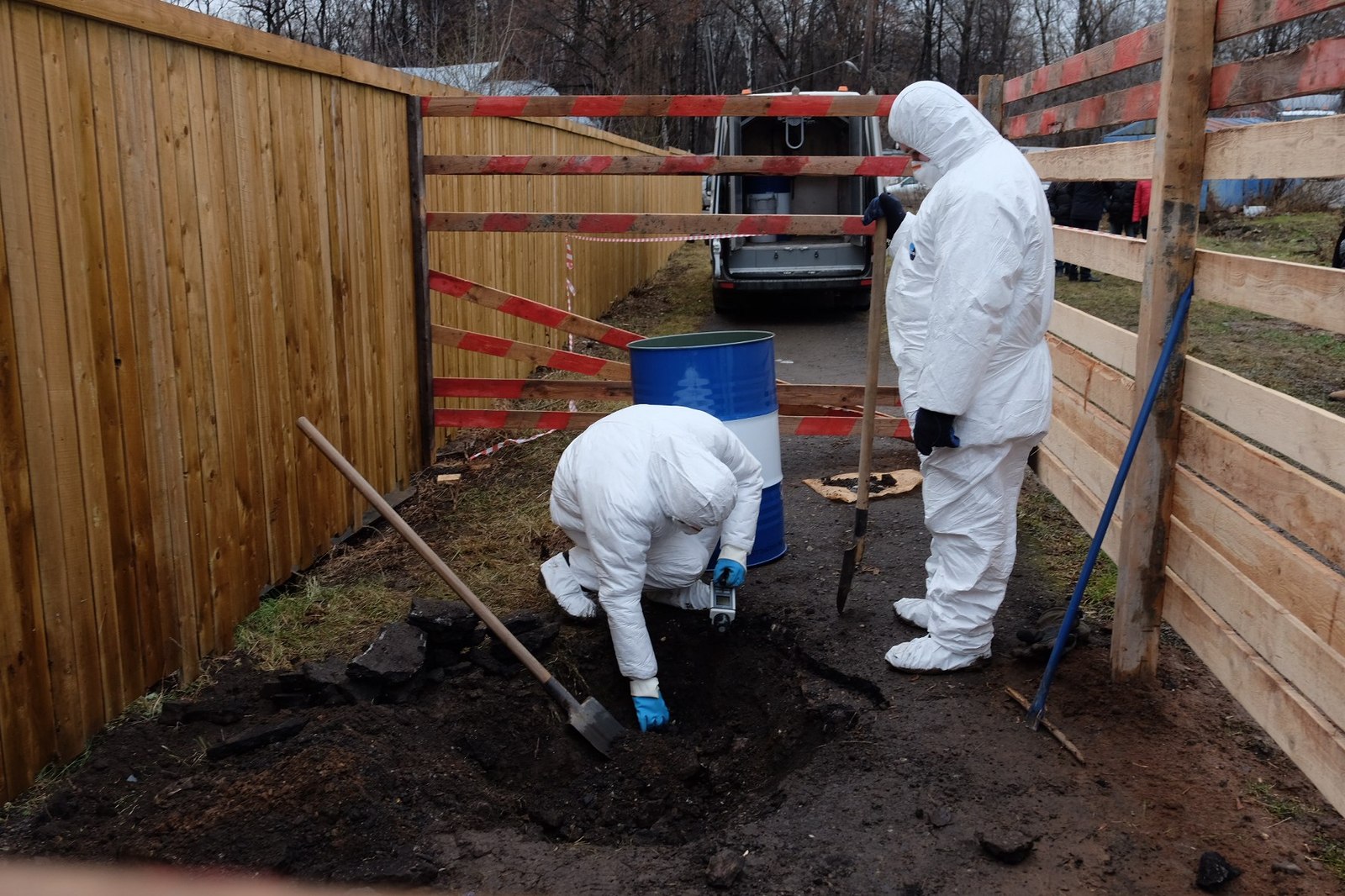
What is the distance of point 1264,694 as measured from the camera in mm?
3045

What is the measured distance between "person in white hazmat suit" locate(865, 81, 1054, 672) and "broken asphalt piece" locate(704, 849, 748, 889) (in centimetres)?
143

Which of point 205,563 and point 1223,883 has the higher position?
point 205,563

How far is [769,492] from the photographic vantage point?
5262 millimetres

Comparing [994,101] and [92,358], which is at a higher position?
[994,101]

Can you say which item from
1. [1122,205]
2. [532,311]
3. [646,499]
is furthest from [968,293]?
[1122,205]

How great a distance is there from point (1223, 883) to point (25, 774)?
10.9ft

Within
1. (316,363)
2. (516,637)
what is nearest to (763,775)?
(516,637)

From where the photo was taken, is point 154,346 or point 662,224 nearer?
point 154,346

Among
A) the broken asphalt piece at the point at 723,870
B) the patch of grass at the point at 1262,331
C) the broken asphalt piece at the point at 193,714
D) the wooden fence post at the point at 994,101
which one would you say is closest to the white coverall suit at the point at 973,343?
the patch of grass at the point at 1262,331

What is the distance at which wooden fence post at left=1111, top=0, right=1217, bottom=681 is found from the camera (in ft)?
11.2

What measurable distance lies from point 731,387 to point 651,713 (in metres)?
1.62

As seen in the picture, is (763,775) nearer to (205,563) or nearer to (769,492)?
(769,492)

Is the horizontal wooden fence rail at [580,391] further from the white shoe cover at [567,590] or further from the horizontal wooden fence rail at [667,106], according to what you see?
the white shoe cover at [567,590]

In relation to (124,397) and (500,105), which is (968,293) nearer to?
(124,397)
